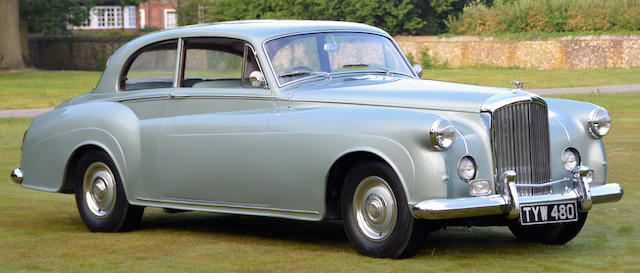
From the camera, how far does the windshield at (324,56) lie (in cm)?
794

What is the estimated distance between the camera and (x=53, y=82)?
39.8 meters

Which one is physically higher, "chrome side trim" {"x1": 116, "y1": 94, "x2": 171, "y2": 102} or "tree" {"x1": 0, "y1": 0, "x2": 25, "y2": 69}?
"chrome side trim" {"x1": 116, "y1": 94, "x2": 171, "y2": 102}

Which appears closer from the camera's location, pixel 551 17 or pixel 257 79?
pixel 257 79

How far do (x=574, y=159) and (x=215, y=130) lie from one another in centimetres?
251

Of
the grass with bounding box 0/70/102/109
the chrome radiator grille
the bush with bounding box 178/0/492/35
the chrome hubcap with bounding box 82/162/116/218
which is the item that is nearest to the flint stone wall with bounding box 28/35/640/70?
the bush with bounding box 178/0/492/35

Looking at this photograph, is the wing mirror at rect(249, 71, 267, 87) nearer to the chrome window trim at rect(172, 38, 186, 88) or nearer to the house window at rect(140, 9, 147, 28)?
the chrome window trim at rect(172, 38, 186, 88)

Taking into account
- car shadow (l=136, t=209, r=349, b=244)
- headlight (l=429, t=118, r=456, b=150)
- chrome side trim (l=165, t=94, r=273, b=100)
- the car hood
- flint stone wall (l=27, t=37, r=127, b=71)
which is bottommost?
flint stone wall (l=27, t=37, r=127, b=71)

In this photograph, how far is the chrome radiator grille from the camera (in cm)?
693

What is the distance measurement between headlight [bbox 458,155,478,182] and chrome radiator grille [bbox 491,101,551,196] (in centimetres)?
18

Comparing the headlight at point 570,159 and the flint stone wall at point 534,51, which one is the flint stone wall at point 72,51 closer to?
the flint stone wall at point 534,51

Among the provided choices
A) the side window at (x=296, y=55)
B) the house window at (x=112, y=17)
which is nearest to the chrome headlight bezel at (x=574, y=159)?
the side window at (x=296, y=55)

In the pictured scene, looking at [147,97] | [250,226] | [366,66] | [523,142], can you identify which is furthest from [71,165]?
[523,142]

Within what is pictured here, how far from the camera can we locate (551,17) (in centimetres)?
4412

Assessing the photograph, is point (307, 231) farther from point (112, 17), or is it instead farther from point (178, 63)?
point (112, 17)
